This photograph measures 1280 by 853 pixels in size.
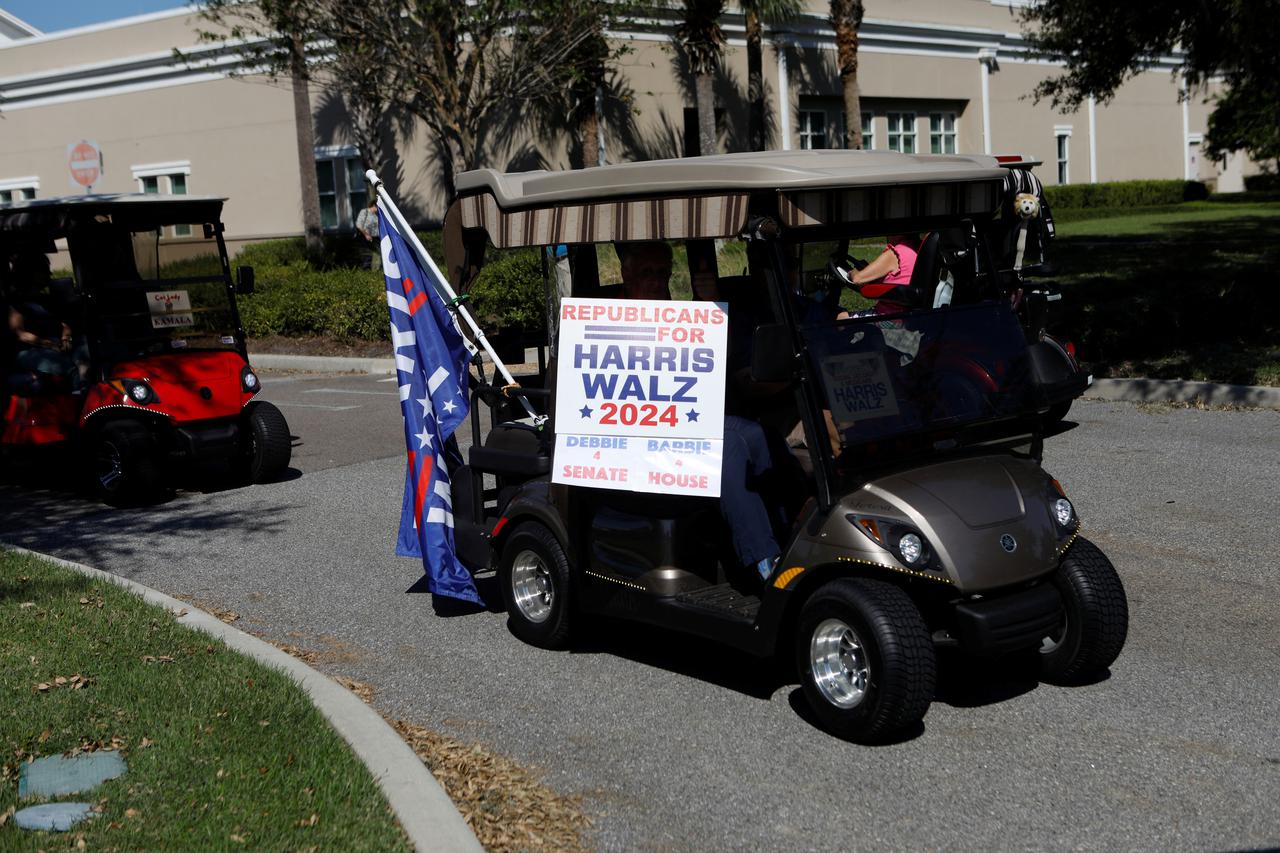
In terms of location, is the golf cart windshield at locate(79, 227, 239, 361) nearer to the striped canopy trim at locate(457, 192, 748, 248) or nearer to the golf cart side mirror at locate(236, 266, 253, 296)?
the golf cart side mirror at locate(236, 266, 253, 296)

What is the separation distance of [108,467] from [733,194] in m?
6.67

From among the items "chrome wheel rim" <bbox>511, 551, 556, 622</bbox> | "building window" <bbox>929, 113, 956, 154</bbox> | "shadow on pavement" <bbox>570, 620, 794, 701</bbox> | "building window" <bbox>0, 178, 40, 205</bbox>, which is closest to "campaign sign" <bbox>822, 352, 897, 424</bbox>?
"shadow on pavement" <bbox>570, 620, 794, 701</bbox>

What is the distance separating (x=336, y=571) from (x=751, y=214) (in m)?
3.97

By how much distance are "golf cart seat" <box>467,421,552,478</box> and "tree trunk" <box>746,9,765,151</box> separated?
2029 cm

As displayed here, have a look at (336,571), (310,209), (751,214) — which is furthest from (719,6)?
(751,214)

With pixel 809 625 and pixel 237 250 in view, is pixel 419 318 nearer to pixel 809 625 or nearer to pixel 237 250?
pixel 809 625

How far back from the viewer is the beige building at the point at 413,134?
2762 cm

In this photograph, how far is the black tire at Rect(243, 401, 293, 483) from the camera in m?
10.6

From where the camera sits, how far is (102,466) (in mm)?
10195

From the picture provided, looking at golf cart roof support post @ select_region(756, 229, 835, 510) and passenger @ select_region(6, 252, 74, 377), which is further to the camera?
passenger @ select_region(6, 252, 74, 377)

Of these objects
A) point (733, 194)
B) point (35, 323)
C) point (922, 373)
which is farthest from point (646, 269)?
point (35, 323)

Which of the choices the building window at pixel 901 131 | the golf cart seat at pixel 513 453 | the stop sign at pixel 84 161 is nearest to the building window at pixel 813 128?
the building window at pixel 901 131

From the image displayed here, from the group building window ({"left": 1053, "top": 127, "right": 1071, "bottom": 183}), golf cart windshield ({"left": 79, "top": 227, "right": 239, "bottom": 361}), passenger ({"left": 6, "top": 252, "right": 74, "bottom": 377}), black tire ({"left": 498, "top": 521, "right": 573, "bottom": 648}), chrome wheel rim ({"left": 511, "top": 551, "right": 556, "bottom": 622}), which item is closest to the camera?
black tire ({"left": 498, "top": 521, "right": 573, "bottom": 648})

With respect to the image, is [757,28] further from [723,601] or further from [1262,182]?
[1262,182]
